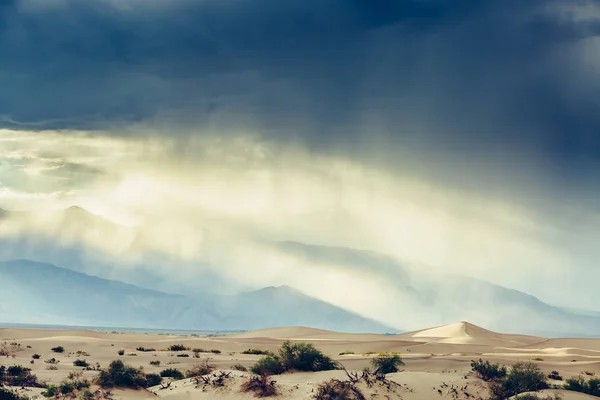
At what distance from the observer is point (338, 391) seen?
28516mm

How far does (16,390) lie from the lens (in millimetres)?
31750

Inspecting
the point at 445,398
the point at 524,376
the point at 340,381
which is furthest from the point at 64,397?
the point at 524,376

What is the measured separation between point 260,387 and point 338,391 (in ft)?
10.6

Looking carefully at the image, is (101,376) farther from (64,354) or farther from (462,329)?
(462,329)

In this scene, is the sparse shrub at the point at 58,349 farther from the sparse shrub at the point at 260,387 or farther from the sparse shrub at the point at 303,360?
the sparse shrub at the point at 260,387

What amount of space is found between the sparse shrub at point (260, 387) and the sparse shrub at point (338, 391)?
6.11 ft

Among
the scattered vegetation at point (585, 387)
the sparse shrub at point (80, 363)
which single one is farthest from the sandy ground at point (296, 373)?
the scattered vegetation at point (585, 387)

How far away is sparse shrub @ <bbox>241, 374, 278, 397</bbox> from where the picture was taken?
1145 inches

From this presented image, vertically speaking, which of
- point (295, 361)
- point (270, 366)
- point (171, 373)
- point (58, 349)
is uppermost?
point (58, 349)

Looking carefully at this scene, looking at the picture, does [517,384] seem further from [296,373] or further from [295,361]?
[295,361]

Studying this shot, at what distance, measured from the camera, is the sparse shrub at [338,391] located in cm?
2827

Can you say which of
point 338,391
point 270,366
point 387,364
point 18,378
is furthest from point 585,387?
point 18,378

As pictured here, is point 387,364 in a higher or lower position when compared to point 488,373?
higher

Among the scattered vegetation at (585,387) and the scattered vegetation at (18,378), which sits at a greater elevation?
the scattered vegetation at (585,387)
